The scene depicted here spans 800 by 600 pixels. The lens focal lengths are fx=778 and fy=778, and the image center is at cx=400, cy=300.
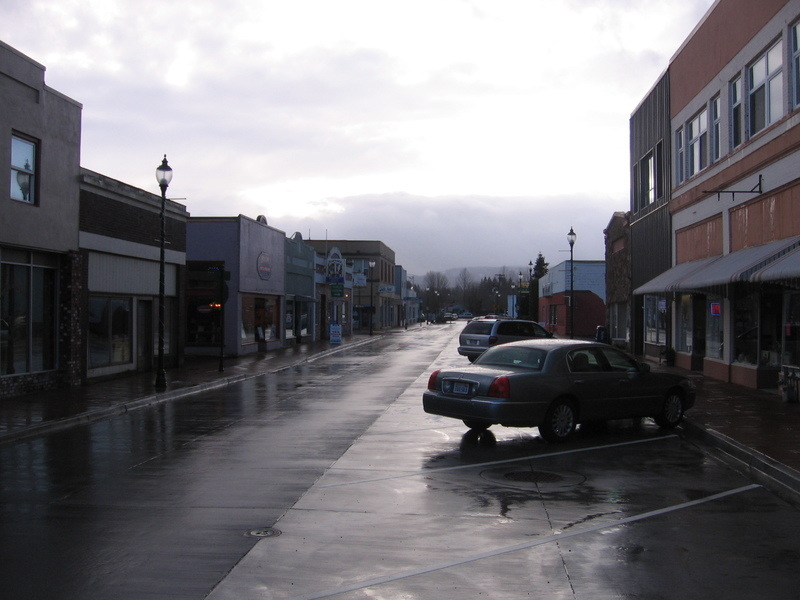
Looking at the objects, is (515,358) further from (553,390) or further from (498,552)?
(498,552)

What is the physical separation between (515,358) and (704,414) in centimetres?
418

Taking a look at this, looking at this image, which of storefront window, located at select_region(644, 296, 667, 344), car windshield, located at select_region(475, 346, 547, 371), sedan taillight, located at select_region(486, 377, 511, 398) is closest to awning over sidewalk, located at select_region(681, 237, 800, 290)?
car windshield, located at select_region(475, 346, 547, 371)

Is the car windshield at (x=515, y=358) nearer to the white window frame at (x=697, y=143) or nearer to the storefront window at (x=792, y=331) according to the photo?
the storefront window at (x=792, y=331)

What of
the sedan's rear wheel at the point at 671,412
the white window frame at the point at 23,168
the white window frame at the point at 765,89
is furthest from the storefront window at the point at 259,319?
the sedan's rear wheel at the point at 671,412

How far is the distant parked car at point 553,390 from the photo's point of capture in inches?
439

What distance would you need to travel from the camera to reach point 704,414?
45.8 ft

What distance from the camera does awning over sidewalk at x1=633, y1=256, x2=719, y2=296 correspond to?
69.9 feet

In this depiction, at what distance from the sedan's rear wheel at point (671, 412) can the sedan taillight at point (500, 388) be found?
3.47 metres

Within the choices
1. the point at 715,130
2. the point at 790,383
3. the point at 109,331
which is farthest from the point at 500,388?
the point at 715,130

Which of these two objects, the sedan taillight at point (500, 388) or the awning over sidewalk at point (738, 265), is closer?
the sedan taillight at point (500, 388)

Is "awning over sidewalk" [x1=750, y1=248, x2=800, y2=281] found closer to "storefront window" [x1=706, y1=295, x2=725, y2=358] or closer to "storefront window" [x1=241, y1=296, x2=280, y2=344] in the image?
"storefront window" [x1=706, y1=295, x2=725, y2=358]

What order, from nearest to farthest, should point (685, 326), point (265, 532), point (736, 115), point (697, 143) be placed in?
point (265, 532) → point (736, 115) → point (697, 143) → point (685, 326)

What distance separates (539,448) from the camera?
36.7 feet

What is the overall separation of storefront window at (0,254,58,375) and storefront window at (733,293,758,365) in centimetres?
1657
